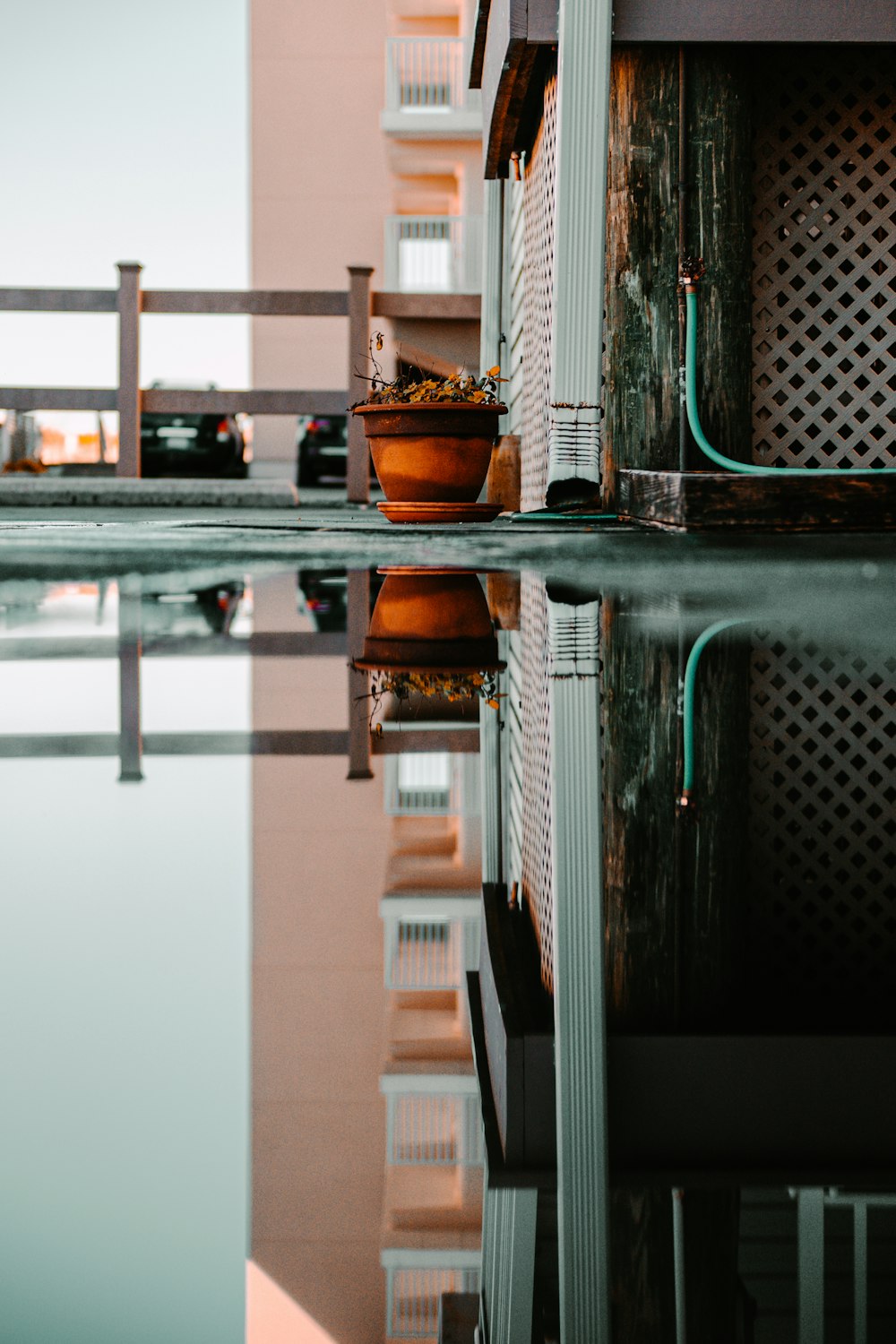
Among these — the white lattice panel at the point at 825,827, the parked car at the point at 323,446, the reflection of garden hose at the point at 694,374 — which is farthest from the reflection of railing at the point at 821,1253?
the parked car at the point at 323,446

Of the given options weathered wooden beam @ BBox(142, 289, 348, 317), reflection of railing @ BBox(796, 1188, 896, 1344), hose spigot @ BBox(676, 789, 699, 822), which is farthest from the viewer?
weathered wooden beam @ BBox(142, 289, 348, 317)

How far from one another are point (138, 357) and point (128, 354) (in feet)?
0.24

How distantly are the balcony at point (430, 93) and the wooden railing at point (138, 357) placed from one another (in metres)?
6.49

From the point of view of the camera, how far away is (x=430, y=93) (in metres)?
17.6

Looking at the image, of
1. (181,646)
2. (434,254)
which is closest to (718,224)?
(181,646)

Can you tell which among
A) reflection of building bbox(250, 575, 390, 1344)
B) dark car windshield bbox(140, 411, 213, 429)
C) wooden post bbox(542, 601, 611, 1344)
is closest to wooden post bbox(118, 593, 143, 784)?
reflection of building bbox(250, 575, 390, 1344)

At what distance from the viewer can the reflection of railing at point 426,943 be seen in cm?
91

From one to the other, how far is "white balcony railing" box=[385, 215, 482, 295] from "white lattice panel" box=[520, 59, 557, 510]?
7.01 metres

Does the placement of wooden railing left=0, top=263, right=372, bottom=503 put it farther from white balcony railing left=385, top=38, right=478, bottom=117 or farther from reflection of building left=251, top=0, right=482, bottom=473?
reflection of building left=251, top=0, right=482, bottom=473

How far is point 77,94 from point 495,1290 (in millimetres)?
21664

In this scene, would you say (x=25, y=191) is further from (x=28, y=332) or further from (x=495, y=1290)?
(x=495, y=1290)

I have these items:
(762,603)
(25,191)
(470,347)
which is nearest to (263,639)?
(762,603)

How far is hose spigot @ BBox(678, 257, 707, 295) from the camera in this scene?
5.38 metres

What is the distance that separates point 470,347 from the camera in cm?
1385
